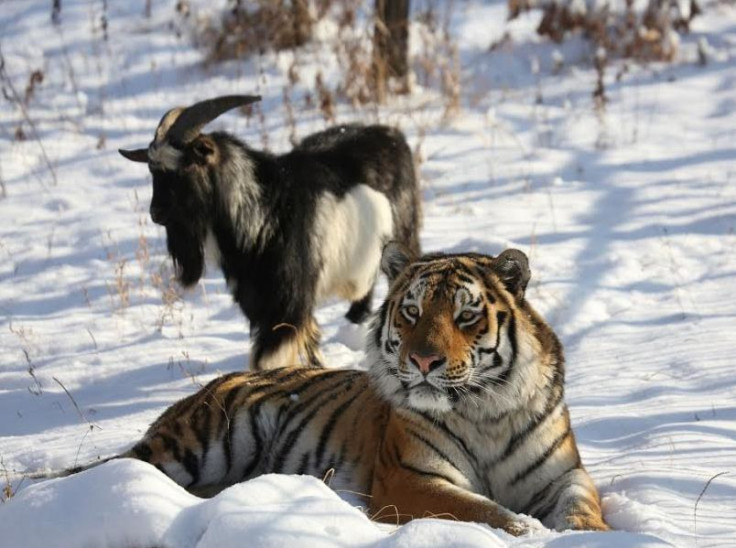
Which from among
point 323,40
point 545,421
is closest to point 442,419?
point 545,421

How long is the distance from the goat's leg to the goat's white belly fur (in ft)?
0.71

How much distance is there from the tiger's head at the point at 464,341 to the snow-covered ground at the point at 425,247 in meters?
0.70

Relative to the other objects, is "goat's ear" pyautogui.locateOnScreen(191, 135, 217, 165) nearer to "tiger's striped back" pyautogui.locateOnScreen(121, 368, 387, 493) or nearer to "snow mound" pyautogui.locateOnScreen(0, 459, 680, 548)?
"tiger's striped back" pyautogui.locateOnScreen(121, 368, 387, 493)

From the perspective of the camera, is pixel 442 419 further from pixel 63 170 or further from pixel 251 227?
pixel 63 170

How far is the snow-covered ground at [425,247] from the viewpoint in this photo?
157 inches

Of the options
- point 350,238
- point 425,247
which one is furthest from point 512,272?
point 425,247

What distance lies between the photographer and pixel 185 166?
8289 millimetres

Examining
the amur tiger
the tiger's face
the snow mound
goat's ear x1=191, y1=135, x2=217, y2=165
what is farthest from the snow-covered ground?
goat's ear x1=191, y1=135, x2=217, y2=165

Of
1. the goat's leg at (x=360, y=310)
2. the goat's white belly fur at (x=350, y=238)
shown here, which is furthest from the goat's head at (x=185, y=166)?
the goat's leg at (x=360, y=310)

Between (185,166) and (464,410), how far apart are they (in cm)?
368

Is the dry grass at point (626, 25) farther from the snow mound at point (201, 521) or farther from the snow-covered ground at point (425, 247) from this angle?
the snow mound at point (201, 521)

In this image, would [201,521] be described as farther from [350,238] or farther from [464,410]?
[350,238]

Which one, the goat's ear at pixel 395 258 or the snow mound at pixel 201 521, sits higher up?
the goat's ear at pixel 395 258

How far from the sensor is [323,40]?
51.0 ft
